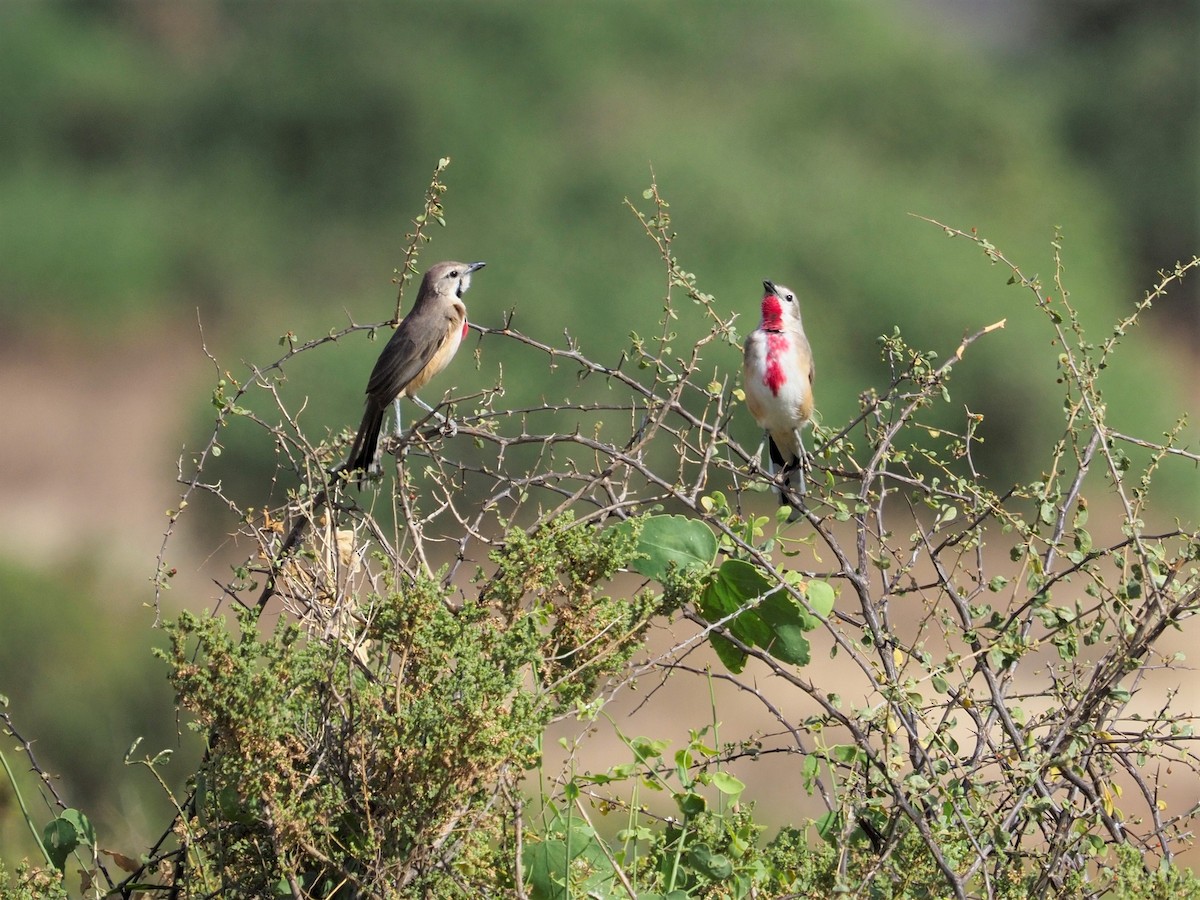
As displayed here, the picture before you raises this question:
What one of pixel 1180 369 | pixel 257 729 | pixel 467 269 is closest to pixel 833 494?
pixel 257 729

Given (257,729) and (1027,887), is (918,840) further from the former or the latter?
(257,729)

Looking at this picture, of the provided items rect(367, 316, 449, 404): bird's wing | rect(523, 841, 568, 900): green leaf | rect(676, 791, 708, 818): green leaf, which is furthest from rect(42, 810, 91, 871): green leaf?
rect(367, 316, 449, 404): bird's wing

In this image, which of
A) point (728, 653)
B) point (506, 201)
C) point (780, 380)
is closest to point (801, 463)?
point (780, 380)

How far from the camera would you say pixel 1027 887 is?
108 inches

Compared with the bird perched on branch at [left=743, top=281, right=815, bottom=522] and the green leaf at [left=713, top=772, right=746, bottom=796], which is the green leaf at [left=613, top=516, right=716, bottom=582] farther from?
the bird perched on branch at [left=743, top=281, right=815, bottom=522]

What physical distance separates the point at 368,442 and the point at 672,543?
4.63 feet

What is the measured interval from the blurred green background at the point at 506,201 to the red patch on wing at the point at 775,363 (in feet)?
19.4

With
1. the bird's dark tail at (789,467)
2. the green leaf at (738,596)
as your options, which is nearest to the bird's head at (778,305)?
the bird's dark tail at (789,467)

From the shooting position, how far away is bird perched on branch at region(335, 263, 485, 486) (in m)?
4.49

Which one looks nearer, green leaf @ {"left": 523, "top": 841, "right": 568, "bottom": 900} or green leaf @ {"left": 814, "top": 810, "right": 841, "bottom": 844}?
green leaf @ {"left": 523, "top": 841, "right": 568, "bottom": 900}

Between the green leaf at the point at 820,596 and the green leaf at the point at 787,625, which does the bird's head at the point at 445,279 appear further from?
the green leaf at the point at 820,596

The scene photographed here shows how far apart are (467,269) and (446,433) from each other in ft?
6.16

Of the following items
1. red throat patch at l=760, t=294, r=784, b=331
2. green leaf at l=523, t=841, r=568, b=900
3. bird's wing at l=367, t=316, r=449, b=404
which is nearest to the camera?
green leaf at l=523, t=841, r=568, b=900

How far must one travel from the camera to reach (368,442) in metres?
4.12
